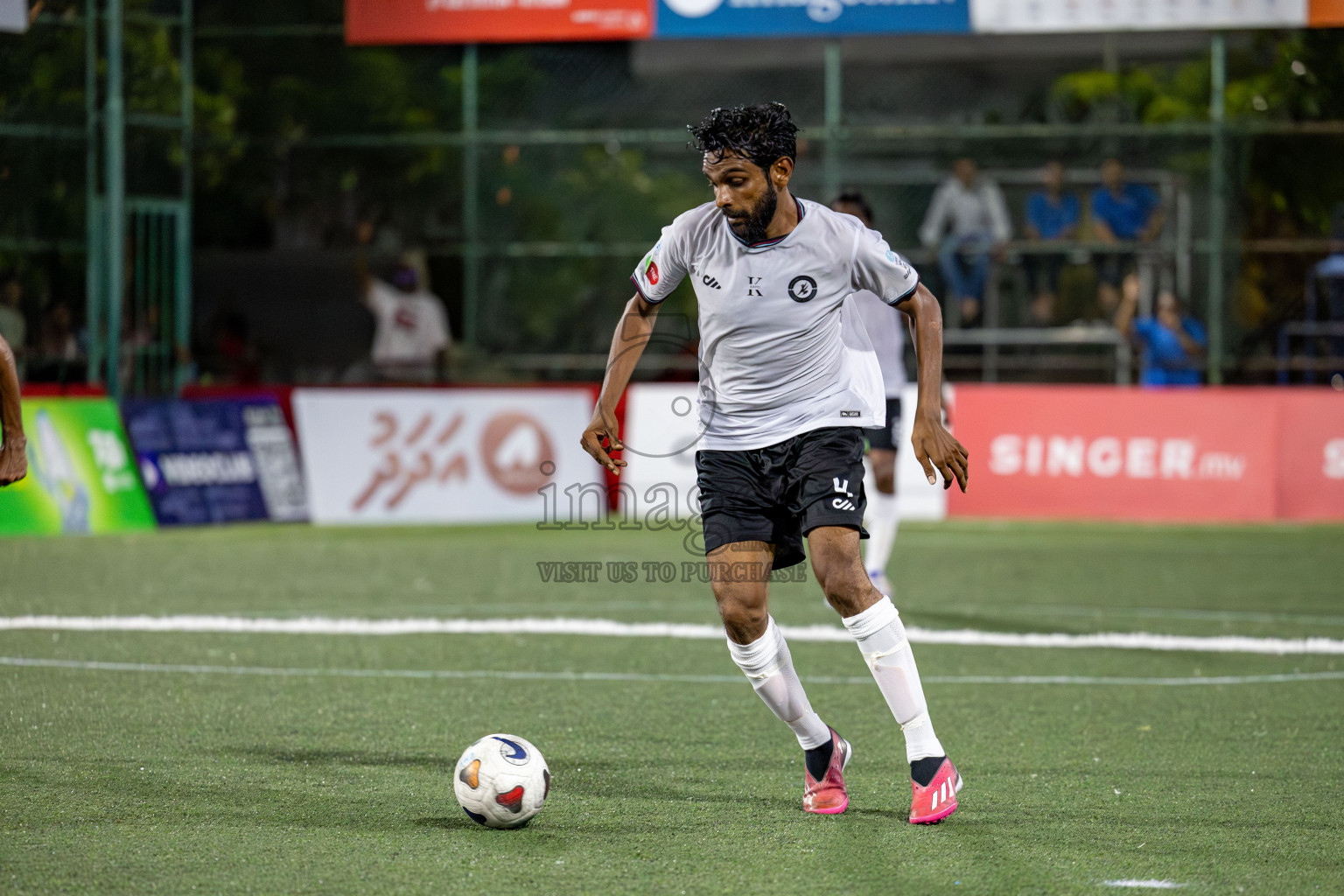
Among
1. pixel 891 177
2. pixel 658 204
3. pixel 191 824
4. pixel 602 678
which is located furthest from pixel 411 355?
pixel 191 824

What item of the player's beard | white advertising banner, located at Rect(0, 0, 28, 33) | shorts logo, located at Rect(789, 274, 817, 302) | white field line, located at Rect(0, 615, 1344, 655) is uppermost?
white advertising banner, located at Rect(0, 0, 28, 33)

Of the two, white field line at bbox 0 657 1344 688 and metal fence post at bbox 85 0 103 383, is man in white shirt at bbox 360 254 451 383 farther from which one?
white field line at bbox 0 657 1344 688

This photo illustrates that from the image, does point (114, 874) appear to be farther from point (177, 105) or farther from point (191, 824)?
point (177, 105)

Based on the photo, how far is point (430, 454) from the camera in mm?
16094

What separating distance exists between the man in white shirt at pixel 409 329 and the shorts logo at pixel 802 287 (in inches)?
570

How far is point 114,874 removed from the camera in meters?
4.66

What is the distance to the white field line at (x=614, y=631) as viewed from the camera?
9.27 metres

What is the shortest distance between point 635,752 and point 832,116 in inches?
577

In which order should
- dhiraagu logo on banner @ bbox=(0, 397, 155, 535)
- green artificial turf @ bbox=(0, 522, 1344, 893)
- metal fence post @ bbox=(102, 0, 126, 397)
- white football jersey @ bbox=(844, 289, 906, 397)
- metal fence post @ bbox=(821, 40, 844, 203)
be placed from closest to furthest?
green artificial turf @ bbox=(0, 522, 1344, 893), white football jersey @ bbox=(844, 289, 906, 397), dhiraagu logo on banner @ bbox=(0, 397, 155, 535), metal fence post @ bbox=(102, 0, 126, 397), metal fence post @ bbox=(821, 40, 844, 203)

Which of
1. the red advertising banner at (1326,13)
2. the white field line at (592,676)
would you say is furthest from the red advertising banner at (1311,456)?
the white field line at (592,676)

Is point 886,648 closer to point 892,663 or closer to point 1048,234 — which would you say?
point 892,663

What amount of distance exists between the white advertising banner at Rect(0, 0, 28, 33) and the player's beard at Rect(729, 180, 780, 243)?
14.1 meters

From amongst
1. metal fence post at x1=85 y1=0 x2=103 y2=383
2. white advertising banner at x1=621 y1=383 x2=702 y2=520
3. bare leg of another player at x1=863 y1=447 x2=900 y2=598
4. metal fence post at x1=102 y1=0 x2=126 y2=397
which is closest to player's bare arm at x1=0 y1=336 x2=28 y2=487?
bare leg of another player at x1=863 y1=447 x2=900 y2=598

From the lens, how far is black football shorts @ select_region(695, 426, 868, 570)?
547 centimetres
